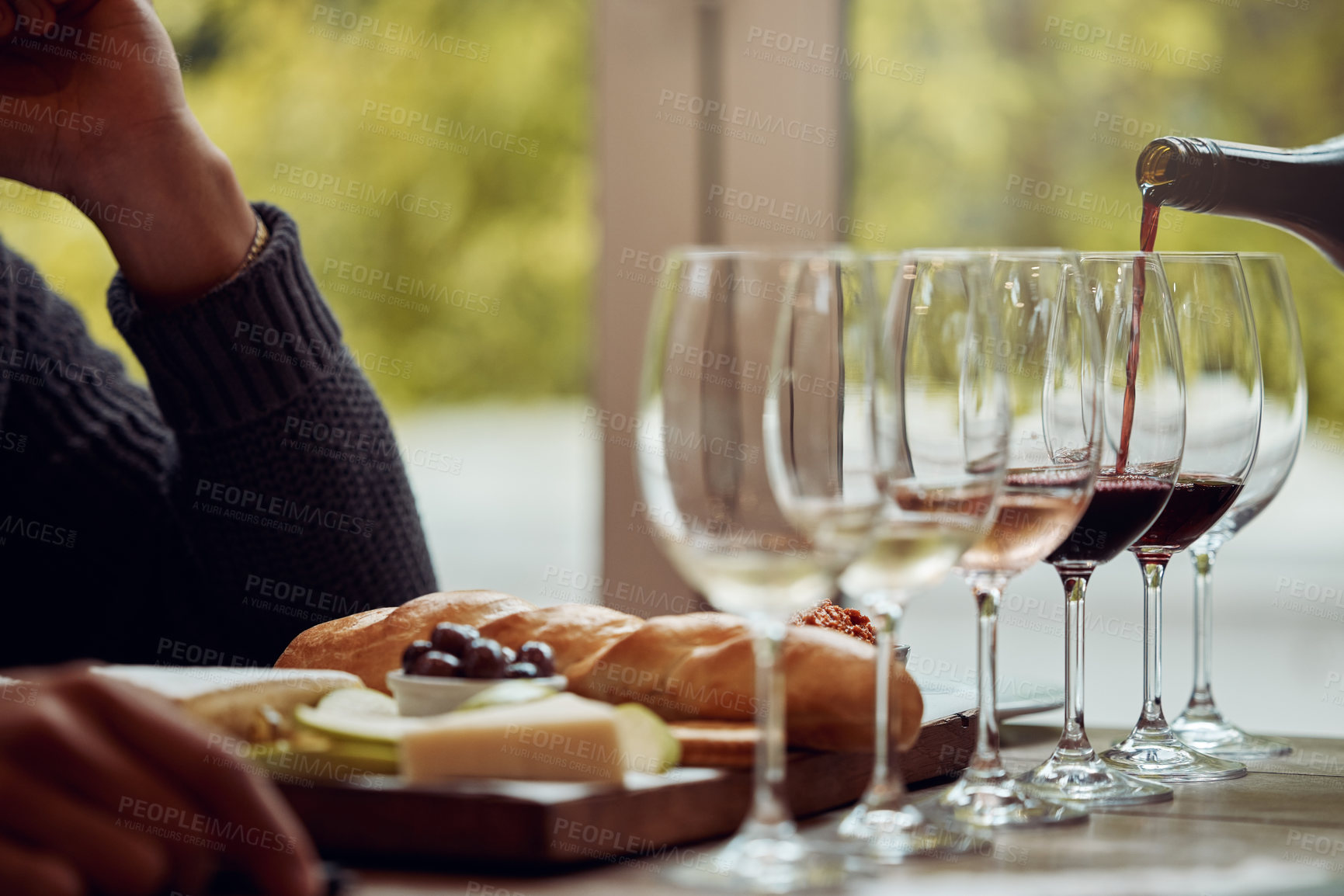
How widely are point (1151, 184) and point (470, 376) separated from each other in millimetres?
1747

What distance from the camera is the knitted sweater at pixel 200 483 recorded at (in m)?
1.46

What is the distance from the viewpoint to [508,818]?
2.07ft

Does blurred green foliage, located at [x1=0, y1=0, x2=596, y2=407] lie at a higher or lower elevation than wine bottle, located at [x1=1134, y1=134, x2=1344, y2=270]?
higher

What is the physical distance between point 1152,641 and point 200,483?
0.97 m

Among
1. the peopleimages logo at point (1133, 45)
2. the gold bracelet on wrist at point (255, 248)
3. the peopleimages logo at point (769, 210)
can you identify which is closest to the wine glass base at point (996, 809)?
the gold bracelet on wrist at point (255, 248)

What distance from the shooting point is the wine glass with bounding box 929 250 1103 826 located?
2.48ft

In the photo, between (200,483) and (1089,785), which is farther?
(200,483)

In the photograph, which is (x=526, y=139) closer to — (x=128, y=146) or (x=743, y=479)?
(x=128, y=146)

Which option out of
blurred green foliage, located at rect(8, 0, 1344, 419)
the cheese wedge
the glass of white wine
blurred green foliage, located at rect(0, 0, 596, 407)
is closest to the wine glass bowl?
the glass of white wine

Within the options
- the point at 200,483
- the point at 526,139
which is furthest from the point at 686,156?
the point at 200,483

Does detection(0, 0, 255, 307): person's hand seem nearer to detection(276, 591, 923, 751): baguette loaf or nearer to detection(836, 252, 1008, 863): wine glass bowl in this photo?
detection(276, 591, 923, 751): baguette loaf

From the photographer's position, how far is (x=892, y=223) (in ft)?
7.59

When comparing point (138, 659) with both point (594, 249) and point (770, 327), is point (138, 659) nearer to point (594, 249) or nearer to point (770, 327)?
point (594, 249)

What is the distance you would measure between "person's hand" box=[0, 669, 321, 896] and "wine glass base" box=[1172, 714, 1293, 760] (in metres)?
0.69
